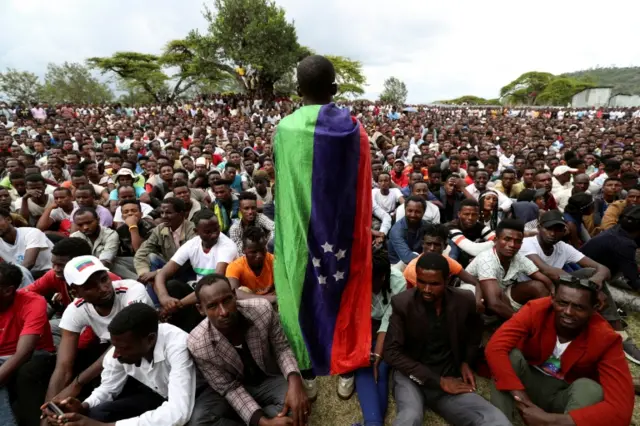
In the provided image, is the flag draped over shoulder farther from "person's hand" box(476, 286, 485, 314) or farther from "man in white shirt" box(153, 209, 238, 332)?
"man in white shirt" box(153, 209, 238, 332)

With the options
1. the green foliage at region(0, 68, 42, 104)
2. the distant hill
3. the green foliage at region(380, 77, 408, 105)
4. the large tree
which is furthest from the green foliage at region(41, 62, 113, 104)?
the distant hill

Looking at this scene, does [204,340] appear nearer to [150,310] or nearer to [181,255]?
[150,310]

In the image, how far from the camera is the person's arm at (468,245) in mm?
3677

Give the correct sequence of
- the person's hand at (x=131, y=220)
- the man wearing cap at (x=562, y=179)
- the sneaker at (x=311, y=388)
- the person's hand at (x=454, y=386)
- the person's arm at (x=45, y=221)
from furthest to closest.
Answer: the man wearing cap at (x=562, y=179) → the person's arm at (x=45, y=221) → the person's hand at (x=131, y=220) → the sneaker at (x=311, y=388) → the person's hand at (x=454, y=386)

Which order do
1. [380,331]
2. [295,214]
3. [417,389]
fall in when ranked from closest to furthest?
[295,214]
[417,389]
[380,331]

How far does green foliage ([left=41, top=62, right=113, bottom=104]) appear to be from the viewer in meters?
43.1

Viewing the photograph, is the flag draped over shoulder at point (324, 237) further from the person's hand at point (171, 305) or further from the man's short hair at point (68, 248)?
the man's short hair at point (68, 248)

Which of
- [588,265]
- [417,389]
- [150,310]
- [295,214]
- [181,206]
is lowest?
[417,389]

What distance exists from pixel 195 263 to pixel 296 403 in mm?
1908

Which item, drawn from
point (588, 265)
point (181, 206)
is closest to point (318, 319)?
point (181, 206)

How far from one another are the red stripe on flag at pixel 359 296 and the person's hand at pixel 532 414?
1.00 metres

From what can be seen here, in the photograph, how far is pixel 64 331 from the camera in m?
2.59

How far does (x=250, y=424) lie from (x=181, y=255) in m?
1.92

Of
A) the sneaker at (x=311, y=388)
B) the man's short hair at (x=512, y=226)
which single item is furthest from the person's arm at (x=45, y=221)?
the man's short hair at (x=512, y=226)
